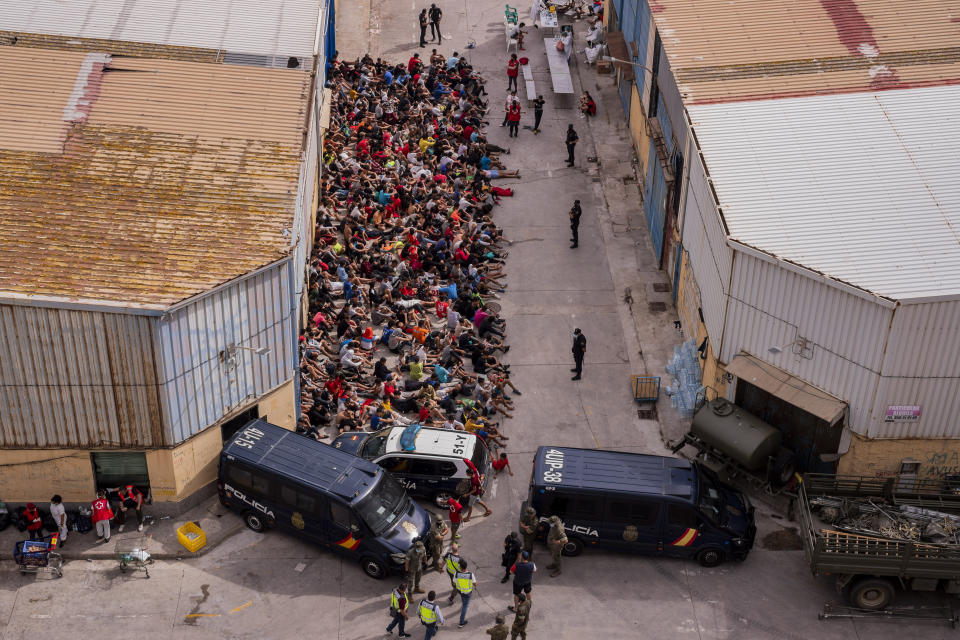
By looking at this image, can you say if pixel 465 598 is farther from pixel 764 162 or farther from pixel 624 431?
pixel 764 162

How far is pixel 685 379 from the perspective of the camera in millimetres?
36312

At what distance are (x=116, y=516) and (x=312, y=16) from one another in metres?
20.4

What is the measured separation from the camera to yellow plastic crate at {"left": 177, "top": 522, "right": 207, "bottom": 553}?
102 feet

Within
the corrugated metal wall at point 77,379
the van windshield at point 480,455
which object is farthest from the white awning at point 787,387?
the corrugated metal wall at point 77,379

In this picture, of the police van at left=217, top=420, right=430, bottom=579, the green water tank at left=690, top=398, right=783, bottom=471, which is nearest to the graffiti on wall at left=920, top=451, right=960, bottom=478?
the green water tank at left=690, top=398, right=783, bottom=471

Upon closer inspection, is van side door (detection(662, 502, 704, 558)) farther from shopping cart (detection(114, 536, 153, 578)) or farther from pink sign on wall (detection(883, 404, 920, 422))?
shopping cart (detection(114, 536, 153, 578))

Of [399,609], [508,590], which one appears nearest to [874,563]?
[508,590]

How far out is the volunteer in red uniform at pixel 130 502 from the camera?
31.1m

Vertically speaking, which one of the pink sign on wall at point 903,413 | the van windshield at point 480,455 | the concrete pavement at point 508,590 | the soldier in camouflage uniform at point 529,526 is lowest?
the concrete pavement at point 508,590

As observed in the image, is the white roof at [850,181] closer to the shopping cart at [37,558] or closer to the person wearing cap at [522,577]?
the person wearing cap at [522,577]

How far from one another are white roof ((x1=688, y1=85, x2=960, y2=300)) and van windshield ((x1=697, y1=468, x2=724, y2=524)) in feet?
19.6

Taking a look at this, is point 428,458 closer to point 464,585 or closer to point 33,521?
point 464,585

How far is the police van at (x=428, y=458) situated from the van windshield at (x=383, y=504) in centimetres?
93

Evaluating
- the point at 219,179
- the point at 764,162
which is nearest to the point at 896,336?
the point at 764,162
